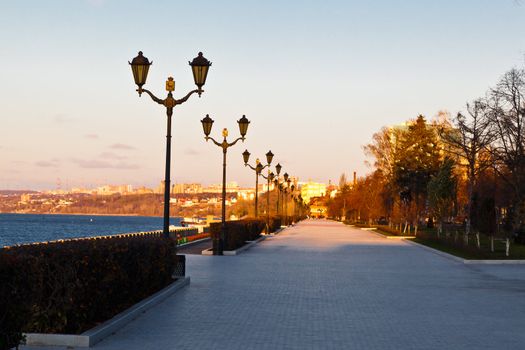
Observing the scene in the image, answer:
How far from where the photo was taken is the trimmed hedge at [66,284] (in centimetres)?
764

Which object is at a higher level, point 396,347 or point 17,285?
point 17,285

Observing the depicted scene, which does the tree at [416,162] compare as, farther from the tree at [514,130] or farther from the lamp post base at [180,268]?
the lamp post base at [180,268]

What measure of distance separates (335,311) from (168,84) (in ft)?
24.9

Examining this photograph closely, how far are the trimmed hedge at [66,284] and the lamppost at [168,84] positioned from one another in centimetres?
394

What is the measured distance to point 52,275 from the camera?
9.09m

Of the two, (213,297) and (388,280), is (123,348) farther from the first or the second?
(388,280)

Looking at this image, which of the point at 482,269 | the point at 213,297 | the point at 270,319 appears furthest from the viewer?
the point at 482,269

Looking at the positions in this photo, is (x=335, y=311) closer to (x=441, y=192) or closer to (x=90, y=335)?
(x=90, y=335)

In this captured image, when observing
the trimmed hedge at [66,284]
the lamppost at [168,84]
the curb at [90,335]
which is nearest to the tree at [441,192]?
the lamppost at [168,84]

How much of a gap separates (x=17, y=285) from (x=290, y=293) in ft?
26.5

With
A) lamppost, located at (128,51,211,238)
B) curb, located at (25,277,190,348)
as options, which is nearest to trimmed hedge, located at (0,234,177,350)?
curb, located at (25,277,190,348)

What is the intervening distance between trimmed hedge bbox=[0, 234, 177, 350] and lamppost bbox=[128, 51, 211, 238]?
3937 mm

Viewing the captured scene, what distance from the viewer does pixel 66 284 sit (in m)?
9.23

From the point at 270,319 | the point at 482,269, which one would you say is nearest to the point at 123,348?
the point at 270,319
